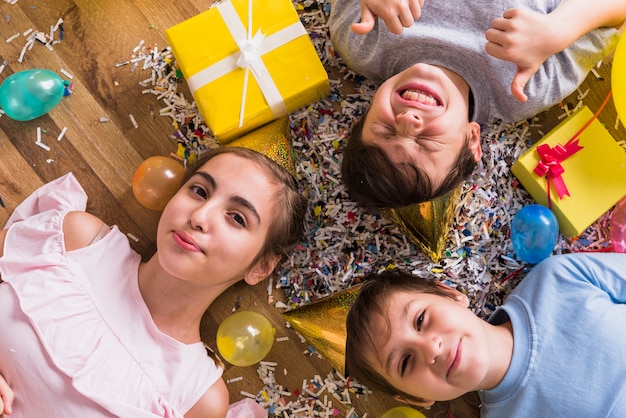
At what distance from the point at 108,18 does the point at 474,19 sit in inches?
40.0

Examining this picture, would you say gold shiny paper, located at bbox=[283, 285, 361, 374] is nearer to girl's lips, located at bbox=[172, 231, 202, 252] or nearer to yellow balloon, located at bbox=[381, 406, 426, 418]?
yellow balloon, located at bbox=[381, 406, 426, 418]

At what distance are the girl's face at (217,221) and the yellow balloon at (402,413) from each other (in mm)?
560

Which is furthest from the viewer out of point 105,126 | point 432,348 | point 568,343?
point 105,126

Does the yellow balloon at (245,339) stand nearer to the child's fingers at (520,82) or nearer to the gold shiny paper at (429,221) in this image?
the gold shiny paper at (429,221)

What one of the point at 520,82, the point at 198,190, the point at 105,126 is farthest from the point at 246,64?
the point at 520,82

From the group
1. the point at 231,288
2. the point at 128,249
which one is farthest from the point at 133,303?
the point at 231,288

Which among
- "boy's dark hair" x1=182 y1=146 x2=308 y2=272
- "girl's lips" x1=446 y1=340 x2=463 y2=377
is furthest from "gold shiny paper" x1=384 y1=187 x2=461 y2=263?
"girl's lips" x1=446 y1=340 x2=463 y2=377

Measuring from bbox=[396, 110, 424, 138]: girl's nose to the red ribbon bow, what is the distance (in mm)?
438

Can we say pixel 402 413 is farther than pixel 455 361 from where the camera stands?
Yes

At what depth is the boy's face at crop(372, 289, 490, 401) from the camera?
51.6 inches

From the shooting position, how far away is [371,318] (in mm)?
1378

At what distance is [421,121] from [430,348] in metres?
0.49

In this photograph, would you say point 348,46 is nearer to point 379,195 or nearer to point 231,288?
point 379,195

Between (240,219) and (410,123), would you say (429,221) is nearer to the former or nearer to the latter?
(410,123)
